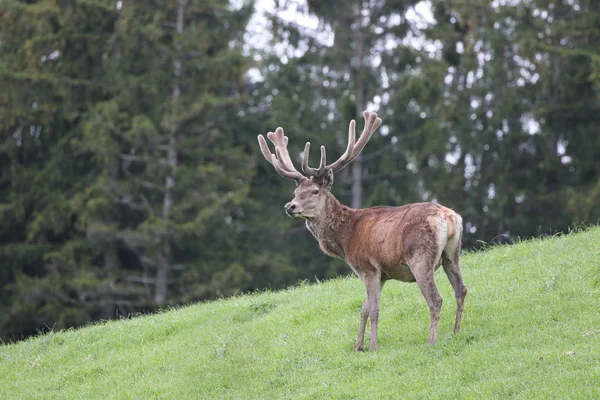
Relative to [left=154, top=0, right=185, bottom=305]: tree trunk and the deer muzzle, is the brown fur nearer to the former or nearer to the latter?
the deer muzzle

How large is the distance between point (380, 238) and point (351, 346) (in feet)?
5.02

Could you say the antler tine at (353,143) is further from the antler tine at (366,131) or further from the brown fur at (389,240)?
the brown fur at (389,240)

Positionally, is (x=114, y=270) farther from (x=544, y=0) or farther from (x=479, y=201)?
(x=544, y=0)

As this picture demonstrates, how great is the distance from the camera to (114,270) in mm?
31328

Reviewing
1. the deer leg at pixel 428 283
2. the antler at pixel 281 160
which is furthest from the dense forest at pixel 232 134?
the deer leg at pixel 428 283

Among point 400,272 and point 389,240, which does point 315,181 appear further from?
point 400,272

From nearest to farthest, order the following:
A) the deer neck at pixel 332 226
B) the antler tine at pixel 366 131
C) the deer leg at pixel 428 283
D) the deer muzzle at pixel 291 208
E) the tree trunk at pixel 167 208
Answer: the deer leg at pixel 428 283, the deer muzzle at pixel 291 208, the deer neck at pixel 332 226, the antler tine at pixel 366 131, the tree trunk at pixel 167 208

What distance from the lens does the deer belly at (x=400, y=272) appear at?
11383mm

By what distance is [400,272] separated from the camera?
1147cm

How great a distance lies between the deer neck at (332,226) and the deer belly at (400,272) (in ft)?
2.81

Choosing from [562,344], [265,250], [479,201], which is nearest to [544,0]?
[479,201]

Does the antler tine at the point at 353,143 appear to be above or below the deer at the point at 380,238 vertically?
above

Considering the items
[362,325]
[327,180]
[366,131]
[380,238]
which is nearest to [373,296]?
[362,325]

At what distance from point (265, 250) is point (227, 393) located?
869 inches
